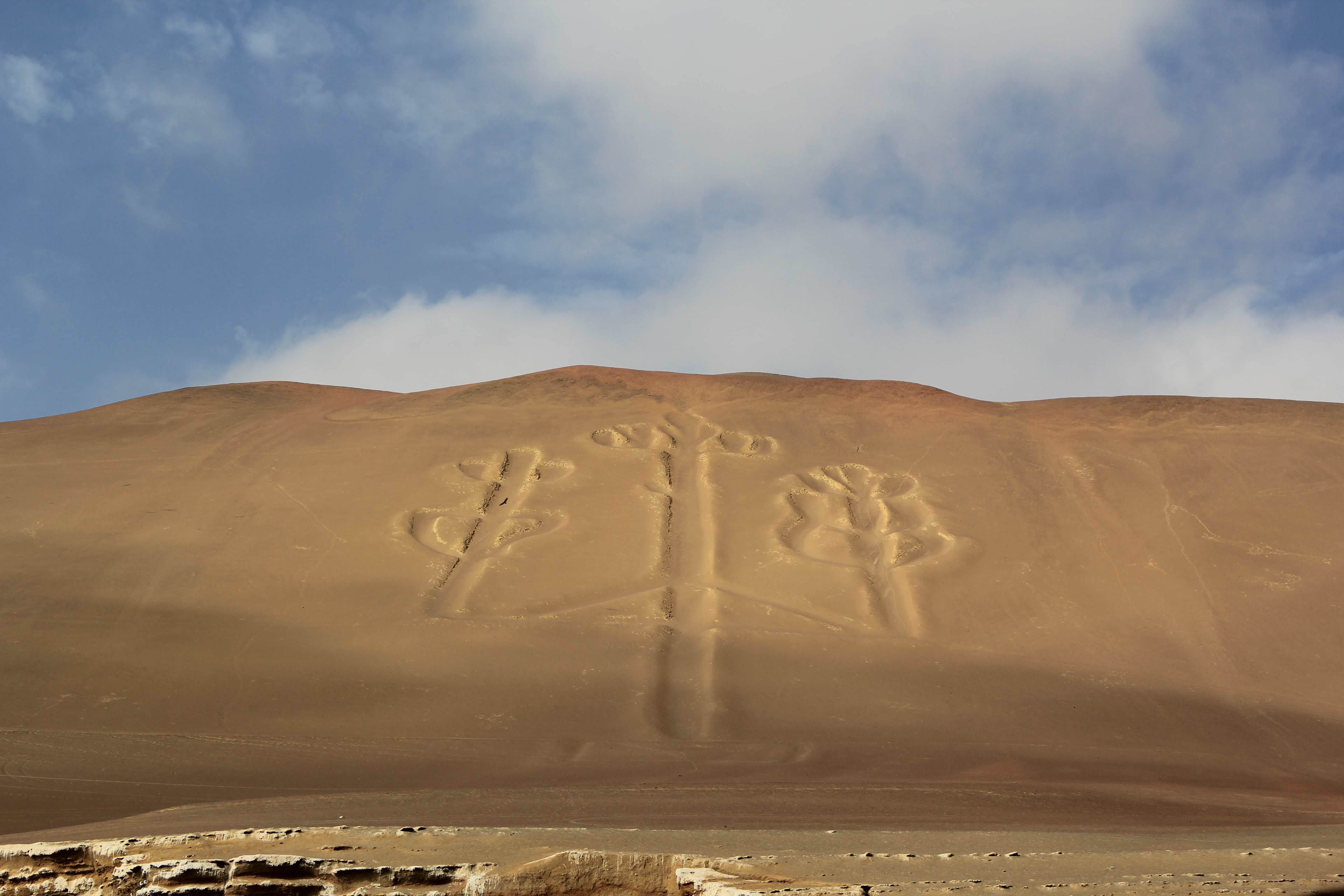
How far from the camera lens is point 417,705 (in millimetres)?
10836

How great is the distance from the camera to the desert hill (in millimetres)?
9664

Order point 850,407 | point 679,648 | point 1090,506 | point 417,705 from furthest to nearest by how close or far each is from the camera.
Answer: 1. point 850,407
2. point 1090,506
3. point 679,648
4. point 417,705

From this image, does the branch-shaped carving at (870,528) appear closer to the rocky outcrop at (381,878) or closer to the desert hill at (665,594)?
the desert hill at (665,594)

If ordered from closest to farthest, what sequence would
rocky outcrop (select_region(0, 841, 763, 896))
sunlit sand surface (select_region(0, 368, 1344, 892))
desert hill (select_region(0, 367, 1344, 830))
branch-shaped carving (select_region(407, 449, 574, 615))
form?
rocky outcrop (select_region(0, 841, 763, 896)) < sunlit sand surface (select_region(0, 368, 1344, 892)) < desert hill (select_region(0, 367, 1344, 830)) < branch-shaped carving (select_region(407, 449, 574, 615))

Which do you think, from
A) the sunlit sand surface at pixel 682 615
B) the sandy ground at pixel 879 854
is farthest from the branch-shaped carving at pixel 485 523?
the sandy ground at pixel 879 854

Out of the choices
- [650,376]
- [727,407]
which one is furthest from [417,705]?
[650,376]

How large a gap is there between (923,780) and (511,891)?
18.5 ft

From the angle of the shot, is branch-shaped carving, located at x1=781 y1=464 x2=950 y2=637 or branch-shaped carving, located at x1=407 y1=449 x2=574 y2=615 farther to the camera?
branch-shaped carving, located at x1=781 y1=464 x2=950 y2=637

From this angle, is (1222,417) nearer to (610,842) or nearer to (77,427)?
(610,842)

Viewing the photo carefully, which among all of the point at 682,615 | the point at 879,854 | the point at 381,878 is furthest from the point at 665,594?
the point at 381,878

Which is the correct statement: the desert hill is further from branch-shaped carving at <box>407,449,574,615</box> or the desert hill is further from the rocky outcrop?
the rocky outcrop

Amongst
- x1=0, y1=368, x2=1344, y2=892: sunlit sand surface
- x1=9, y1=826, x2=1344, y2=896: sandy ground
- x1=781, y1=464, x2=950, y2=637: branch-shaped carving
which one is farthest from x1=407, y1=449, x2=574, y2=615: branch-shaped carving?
x1=9, y1=826, x2=1344, y2=896: sandy ground

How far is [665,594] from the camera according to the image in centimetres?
1415

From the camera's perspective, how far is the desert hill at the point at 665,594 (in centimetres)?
966
